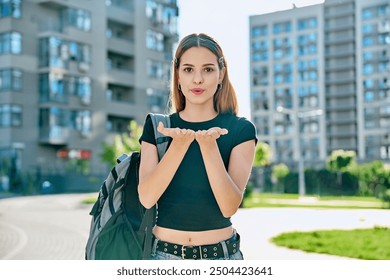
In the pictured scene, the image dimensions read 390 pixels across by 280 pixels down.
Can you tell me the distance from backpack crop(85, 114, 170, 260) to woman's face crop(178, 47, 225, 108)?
0.62 feet

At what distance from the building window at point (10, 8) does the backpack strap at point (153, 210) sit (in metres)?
2.83

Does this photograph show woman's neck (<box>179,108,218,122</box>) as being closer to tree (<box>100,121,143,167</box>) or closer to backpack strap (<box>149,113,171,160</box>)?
backpack strap (<box>149,113,171,160</box>)

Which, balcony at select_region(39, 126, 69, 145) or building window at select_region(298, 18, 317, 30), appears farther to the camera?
balcony at select_region(39, 126, 69, 145)

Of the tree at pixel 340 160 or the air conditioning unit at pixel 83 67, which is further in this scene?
the tree at pixel 340 160

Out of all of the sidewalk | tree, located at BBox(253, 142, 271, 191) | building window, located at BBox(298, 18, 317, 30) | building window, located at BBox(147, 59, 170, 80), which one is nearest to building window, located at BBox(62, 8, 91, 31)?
building window, located at BBox(147, 59, 170, 80)

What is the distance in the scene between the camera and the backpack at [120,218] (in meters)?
1.32

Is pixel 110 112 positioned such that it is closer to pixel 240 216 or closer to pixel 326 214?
pixel 240 216

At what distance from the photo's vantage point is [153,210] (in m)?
1.27

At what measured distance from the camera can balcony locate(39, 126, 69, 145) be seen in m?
4.41

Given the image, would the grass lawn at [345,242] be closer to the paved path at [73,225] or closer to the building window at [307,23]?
the paved path at [73,225]

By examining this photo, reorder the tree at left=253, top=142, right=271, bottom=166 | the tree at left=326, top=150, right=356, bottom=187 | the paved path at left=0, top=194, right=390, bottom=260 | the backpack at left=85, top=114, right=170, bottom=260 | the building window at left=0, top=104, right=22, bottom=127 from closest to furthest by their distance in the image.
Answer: the backpack at left=85, top=114, right=170, bottom=260, the paved path at left=0, top=194, right=390, bottom=260, the building window at left=0, top=104, right=22, bottom=127, the tree at left=326, top=150, right=356, bottom=187, the tree at left=253, top=142, right=271, bottom=166

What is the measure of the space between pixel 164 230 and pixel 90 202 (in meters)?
3.06

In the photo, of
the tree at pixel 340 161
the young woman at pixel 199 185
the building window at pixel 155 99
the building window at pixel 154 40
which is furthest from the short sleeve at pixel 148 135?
the tree at pixel 340 161

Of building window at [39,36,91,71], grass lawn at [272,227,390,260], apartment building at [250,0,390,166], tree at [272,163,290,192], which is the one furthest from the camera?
tree at [272,163,290,192]
